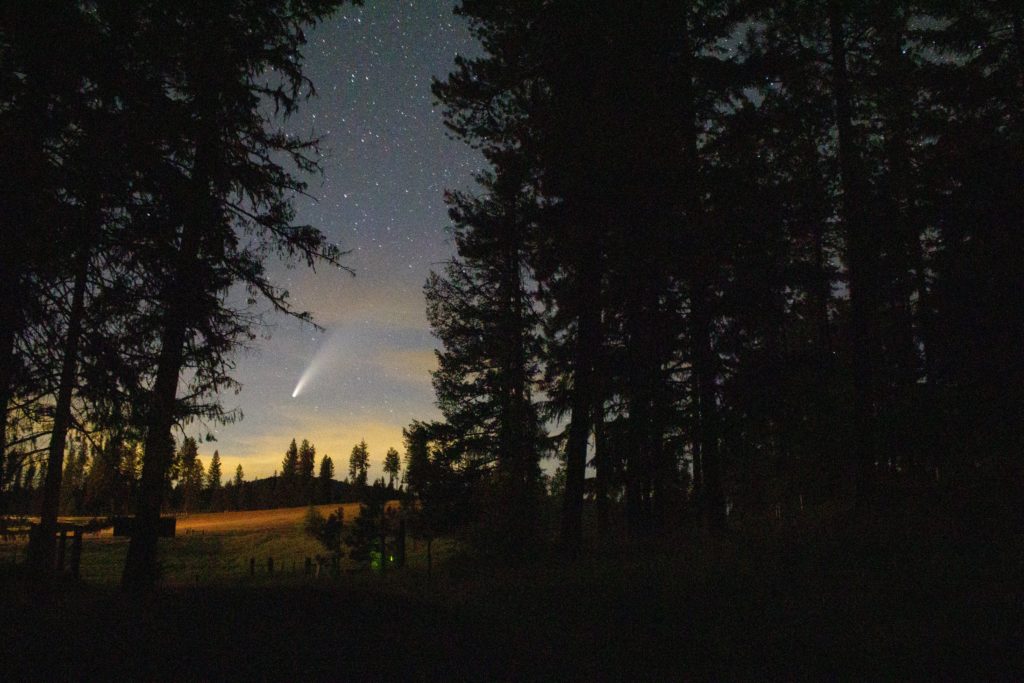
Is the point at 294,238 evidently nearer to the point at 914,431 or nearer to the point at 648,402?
the point at 648,402

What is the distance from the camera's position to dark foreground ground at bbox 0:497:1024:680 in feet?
14.1

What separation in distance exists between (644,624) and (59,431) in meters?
9.22

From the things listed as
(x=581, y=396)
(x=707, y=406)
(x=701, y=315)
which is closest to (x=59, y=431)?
(x=581, y=396)

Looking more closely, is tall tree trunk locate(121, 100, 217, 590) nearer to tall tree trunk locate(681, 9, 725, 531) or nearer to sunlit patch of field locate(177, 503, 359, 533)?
tall tree trunk locate(681, 9, 725, 531)


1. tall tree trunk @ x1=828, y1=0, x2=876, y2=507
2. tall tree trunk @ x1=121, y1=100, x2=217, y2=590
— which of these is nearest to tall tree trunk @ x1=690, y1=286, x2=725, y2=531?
tall tree trunk @ x1=828, y1=0, x2=876, y2=507

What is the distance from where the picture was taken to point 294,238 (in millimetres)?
10641

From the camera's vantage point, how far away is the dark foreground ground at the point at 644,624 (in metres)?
4.30

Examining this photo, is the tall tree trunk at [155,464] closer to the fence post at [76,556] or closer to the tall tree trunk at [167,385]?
the tall tree trunk at [167,385]

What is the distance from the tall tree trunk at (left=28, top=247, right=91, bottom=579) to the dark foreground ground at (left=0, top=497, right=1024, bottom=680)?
204 cm

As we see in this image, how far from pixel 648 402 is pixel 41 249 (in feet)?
Answer: 37.5

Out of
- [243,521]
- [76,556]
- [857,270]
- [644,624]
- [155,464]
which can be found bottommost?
[243,521]

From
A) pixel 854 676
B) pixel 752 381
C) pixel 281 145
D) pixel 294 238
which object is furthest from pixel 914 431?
pixel 281 145

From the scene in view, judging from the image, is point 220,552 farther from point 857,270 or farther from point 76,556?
point 857,270

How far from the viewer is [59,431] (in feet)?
29.5
